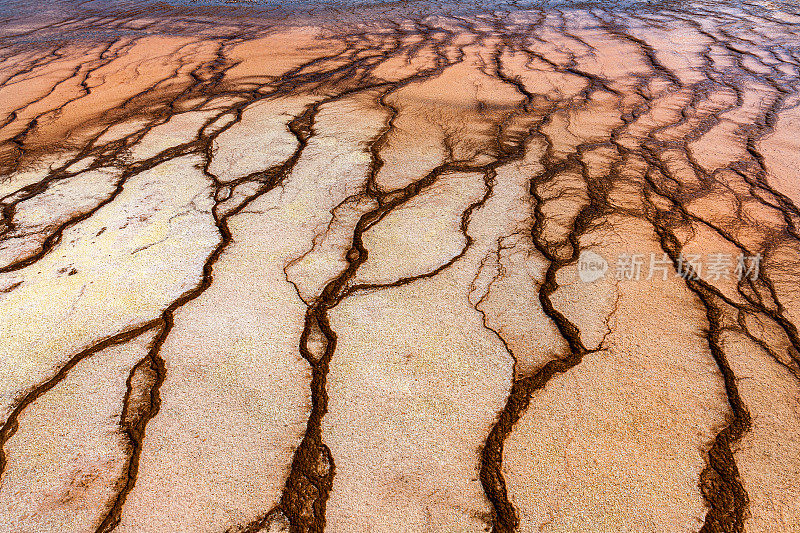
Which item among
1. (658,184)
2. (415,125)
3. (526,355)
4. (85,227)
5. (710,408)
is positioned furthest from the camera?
(415,125)

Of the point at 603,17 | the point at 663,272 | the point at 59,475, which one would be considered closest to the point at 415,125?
the point at 663,272

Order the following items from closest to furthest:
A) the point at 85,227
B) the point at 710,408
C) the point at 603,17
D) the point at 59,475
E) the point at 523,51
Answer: the point at 59,475
the point at 710,408
the point at 85,227
the point at 523,51
the point at 603,17

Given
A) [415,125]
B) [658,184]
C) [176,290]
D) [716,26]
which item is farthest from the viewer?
[716,26]

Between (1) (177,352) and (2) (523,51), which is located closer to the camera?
(1) (177,352)

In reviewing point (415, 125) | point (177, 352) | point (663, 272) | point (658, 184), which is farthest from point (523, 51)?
point (177, 352)

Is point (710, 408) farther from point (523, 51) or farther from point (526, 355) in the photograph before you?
point (523, 51)

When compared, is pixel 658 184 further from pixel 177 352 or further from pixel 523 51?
pixel 523 51
